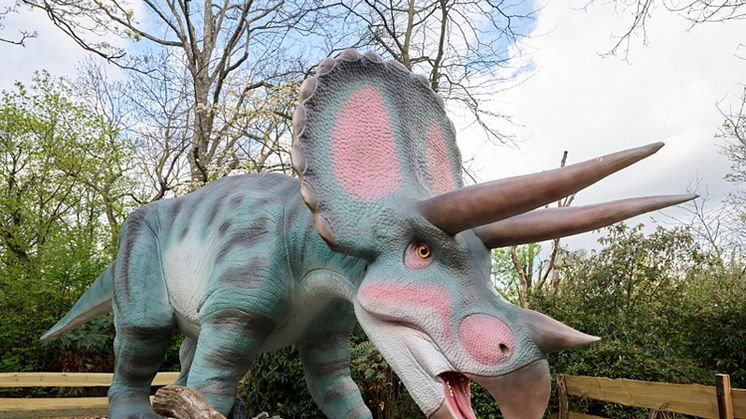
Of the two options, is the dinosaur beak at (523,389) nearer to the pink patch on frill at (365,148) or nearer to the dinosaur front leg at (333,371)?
the pink patch on frill at (365,148)

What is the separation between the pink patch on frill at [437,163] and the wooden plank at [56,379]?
564 centimetres

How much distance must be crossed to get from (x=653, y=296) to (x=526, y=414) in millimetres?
7728

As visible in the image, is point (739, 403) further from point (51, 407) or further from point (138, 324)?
point (51, 407)

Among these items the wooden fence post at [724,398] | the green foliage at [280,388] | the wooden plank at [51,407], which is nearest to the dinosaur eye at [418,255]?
the wooden fence post at [724,398]

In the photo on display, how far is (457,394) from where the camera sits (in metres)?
1.84

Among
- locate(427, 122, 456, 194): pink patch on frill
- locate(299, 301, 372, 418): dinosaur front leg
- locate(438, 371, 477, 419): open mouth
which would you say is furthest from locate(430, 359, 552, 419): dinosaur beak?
locate(299, 301, 372, 418): dinosaur front leg

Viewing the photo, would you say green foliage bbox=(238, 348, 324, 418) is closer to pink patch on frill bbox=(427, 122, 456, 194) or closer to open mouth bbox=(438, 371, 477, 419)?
pink patch on frill bbox=(427, 122, 456, 194)

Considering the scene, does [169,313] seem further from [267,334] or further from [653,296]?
[653,296]

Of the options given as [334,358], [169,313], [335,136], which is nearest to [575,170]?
[335,136]

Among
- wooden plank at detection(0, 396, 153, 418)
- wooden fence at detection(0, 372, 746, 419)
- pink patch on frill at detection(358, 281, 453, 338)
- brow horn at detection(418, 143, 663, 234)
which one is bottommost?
wooden plank at detection(0, 396, 153, 418)

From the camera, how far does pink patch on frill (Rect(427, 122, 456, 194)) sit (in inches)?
91.4

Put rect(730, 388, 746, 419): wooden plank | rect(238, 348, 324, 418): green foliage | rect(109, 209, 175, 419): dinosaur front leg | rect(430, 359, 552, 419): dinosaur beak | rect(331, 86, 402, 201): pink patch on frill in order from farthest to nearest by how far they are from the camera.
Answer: rect(238, 348, 324, 418): green foliage < rect(730, 388, 746, 419): wooden plank < rect(109, 209, 175, 419): dinosaur front leg < rect(331, 86, 402, 201): pink patch on frill < rect(430, 359, 552, 419): dinosaur beak

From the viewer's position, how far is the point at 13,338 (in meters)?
8.90

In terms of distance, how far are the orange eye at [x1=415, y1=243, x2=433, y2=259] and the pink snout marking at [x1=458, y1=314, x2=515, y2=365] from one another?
0.84ft
